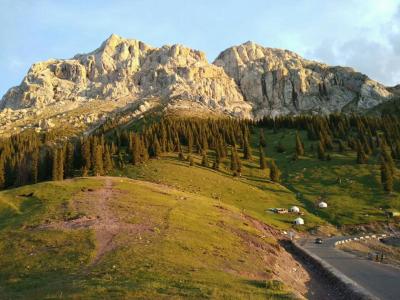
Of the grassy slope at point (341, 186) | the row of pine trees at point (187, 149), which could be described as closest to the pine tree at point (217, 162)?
the row of pine trees at point (187, 149)

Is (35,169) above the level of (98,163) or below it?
below

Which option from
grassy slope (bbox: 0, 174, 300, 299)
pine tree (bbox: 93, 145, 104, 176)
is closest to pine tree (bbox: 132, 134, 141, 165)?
pine tree (bbox: 93, 145, 104, 176)

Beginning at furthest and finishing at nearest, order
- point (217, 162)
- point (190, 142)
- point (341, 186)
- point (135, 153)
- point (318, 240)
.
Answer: point (190, 142) < point (217, 162) < point (135, 153) < point (341, 186) < point (318, 240)

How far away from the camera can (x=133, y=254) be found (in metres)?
38.3

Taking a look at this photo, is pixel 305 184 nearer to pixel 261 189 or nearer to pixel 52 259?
pixel 261 189

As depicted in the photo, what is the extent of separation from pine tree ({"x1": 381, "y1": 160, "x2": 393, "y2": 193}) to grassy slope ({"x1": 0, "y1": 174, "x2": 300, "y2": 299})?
60.9 m

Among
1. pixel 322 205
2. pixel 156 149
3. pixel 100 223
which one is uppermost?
pixel 156 149

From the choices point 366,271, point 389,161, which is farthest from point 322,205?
point 366,271

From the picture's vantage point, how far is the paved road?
133ft

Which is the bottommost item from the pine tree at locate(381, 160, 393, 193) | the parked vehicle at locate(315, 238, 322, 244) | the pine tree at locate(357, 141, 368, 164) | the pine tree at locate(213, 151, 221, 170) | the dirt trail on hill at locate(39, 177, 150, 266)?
the parked vehicle at locate(315, 238, 322, 244)

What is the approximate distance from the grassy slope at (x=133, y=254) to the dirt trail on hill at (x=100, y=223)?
0.72 meters

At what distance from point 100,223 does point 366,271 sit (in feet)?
114

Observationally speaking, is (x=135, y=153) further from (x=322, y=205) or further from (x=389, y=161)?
(x=389, y=161)

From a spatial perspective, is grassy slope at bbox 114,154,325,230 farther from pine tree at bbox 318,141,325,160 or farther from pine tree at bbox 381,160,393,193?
pine tree at bbox 381,160,393,193
